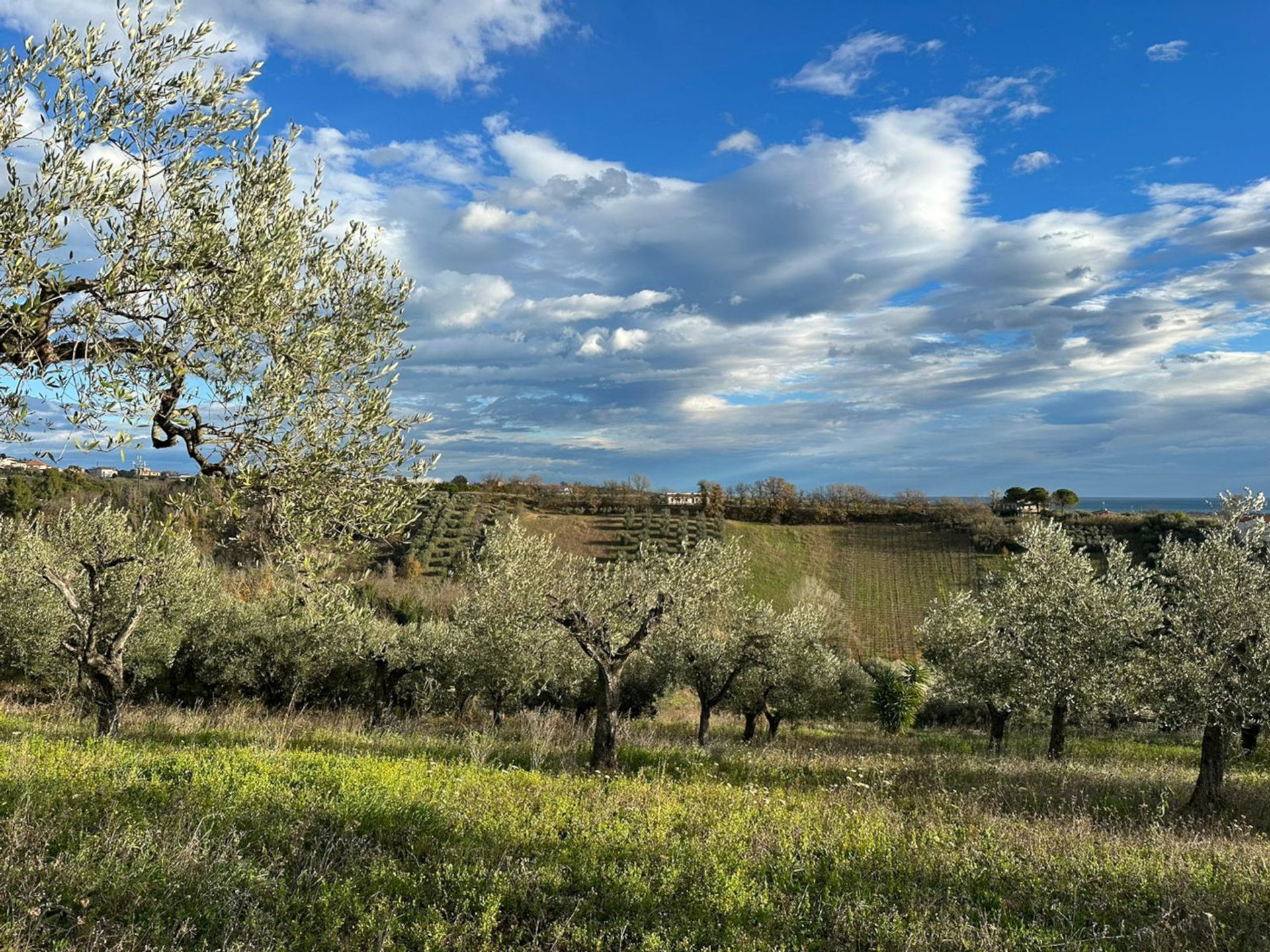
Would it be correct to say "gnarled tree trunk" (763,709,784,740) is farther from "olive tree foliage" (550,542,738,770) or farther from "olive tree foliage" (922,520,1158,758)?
"olive tree foliage" (550,542,738,770)

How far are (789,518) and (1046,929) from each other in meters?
110

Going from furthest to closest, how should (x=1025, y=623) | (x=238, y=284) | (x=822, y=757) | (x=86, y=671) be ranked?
(x=1025, y=623) → (x=822, y=757) → (x=86, y=671) → (x=238, y=284)

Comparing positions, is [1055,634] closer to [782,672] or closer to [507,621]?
[782,672]

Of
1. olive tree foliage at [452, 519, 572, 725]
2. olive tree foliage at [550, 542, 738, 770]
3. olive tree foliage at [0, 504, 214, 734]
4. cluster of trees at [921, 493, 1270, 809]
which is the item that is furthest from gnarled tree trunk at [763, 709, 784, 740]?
olive tree foliage at [0, 504, 214, 734]

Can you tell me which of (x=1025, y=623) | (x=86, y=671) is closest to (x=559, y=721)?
(x=86, y=671)

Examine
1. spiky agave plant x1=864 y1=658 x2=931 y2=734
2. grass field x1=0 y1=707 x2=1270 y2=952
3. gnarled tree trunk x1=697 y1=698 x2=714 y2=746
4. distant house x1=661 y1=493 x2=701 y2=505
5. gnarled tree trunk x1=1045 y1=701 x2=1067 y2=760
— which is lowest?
spiky agave plant x1=864 y1=658 x2=931 y2=734

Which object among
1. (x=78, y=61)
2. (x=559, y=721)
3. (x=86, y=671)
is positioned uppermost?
(x=78, y=61)

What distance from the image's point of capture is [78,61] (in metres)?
7.80

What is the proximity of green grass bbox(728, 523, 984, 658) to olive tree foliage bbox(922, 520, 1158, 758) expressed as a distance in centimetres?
4443

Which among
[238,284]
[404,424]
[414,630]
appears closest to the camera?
[238,284]

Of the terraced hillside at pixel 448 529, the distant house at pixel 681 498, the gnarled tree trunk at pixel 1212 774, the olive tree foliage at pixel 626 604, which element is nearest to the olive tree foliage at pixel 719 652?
the olive tree foliage at pixel 626 604

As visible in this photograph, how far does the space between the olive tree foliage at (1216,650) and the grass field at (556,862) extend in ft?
7.15

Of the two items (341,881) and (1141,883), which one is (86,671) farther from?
(1141,883)

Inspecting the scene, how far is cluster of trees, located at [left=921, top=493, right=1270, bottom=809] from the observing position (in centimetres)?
1612
